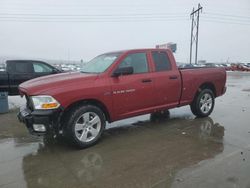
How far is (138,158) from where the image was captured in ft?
12.1

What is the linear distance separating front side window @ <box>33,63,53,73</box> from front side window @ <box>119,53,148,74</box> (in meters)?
4.83

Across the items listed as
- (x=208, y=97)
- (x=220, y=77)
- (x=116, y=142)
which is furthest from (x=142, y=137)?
(x=220, y=77)

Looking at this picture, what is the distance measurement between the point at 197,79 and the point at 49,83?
12.6ft

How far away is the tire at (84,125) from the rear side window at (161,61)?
1.83 meters

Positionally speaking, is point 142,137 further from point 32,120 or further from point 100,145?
point 32,120

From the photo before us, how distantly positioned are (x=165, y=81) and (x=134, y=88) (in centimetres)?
94

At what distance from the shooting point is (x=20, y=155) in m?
3.93

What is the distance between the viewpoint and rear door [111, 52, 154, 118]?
4.47 meters

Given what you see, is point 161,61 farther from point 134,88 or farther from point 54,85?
point 54,85

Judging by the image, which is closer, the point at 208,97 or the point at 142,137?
the point at 142,137

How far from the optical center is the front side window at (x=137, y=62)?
15.7ft

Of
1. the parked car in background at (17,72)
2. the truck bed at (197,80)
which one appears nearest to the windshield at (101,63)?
the truck bed at (197,80)

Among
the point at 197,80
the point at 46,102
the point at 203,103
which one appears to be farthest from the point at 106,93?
the point at 203,103

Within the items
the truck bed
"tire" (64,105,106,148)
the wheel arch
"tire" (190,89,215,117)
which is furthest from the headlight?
the wheel arch
